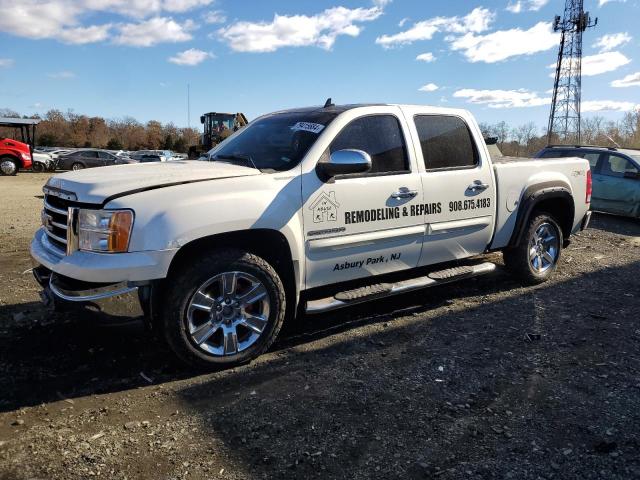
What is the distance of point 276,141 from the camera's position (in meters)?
4.38

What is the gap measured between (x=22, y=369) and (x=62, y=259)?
938 millimetres

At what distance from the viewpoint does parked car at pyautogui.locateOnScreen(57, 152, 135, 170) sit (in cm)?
2964

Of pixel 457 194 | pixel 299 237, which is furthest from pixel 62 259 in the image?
pixel 457 194

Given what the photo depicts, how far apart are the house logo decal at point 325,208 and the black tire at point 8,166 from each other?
82.2 ft

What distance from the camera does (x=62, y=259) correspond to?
342 cm

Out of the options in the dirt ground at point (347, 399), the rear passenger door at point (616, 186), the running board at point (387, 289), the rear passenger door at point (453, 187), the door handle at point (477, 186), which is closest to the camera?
the dirt ground at point (347, 399)

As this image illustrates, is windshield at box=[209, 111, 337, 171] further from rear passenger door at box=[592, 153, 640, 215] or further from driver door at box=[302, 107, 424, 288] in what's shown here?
rear passenger door at box=[592, 153, 640, 215]

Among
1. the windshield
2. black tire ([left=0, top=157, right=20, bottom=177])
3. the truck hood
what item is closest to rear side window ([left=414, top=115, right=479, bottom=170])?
the windshield

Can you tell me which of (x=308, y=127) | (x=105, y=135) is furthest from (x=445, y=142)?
(x=105, y=135)

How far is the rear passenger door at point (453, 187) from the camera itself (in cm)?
467

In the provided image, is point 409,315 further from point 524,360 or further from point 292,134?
point 292,134

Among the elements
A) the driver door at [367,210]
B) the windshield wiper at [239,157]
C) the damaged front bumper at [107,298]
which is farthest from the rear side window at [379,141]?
the damaged front bumper at [107,298]

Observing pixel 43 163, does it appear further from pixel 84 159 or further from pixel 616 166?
pixel 616 166

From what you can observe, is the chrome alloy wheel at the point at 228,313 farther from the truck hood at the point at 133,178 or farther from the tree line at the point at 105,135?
the tree line at the point at 105,135
